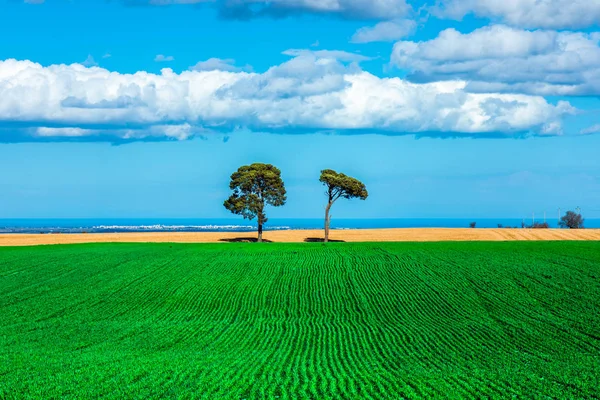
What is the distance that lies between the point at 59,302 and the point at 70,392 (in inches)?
772

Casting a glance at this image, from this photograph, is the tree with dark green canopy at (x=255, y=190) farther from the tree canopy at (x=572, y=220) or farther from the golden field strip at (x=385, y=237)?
the tree canopy at (x=572, y=220)

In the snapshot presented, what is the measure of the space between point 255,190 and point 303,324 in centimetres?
4591

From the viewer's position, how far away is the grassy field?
18000 millimetres

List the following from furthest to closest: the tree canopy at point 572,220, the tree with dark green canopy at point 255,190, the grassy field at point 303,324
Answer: the tree canopy at point 572,220
the tree with dark green canopy at point 255,190
the grassy field at point 303,324

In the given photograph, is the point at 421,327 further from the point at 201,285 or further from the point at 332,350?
the point at 201,285

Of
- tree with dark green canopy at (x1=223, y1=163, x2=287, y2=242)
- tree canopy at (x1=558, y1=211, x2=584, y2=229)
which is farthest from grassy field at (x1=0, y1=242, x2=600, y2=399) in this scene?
tree canopy at (x1=558, y1=211, x2=584, y2=229)

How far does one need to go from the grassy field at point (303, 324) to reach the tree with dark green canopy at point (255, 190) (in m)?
18.6

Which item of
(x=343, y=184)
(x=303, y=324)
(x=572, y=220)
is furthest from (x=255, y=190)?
(x=572, y=220)

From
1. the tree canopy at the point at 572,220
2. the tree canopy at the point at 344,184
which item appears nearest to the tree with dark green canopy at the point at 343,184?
the tree canopy at the point at 344,184

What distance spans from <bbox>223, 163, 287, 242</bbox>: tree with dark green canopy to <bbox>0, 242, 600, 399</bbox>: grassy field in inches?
734

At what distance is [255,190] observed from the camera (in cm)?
7562

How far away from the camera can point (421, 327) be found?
2916cm

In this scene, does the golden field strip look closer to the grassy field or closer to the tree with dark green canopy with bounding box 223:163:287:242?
the tree with dark green canopy with bounding box 223:163:287:242

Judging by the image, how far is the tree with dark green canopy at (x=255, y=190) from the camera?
2921 inches
